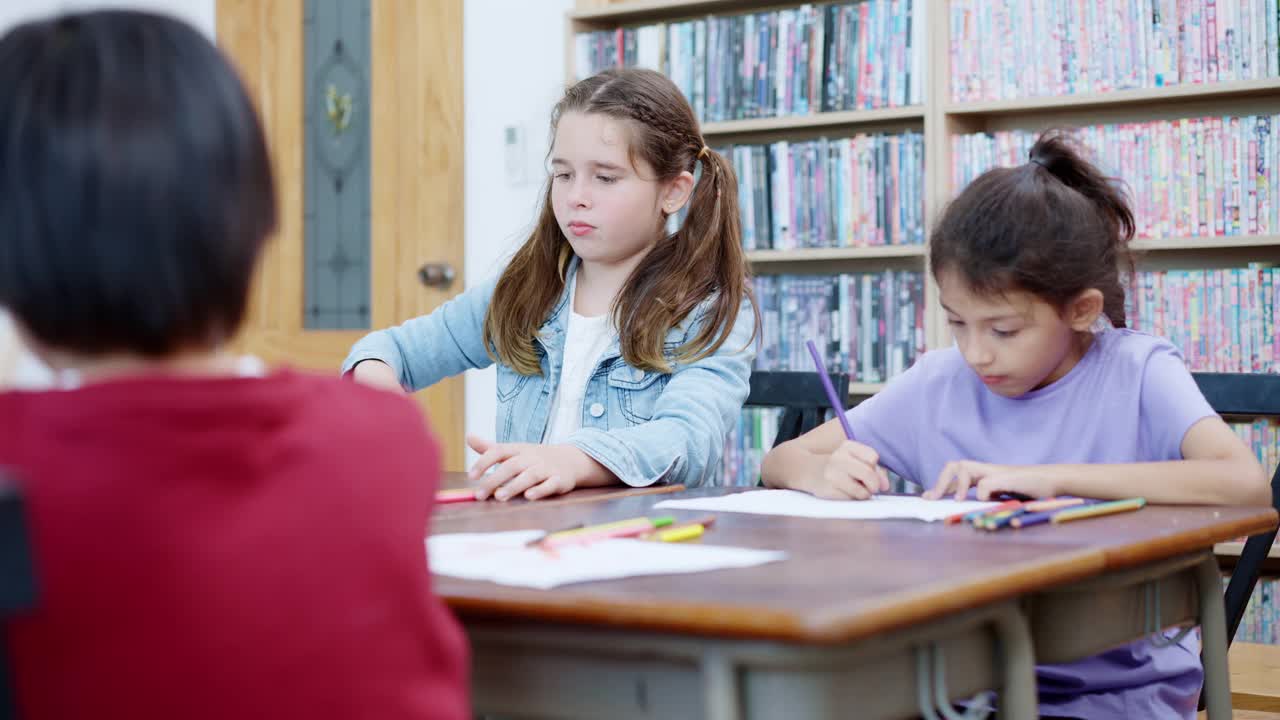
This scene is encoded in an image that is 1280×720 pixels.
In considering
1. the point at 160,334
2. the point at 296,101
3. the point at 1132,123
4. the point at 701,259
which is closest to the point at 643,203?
the point at 701,259

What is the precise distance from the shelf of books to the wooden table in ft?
5.67

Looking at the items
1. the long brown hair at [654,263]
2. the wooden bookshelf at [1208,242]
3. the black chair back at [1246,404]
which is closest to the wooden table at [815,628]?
the black chair back at [1246,404]

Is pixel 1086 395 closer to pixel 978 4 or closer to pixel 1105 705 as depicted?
pixel 1105 705

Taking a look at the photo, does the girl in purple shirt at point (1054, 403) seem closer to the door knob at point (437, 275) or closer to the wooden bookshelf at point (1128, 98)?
the wooden bookshelf at point (1128, 98)

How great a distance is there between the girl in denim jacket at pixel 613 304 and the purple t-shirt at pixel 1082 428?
23cm

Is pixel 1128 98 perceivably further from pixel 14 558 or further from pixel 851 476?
pixel 14 558

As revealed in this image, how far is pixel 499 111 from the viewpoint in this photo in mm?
3650

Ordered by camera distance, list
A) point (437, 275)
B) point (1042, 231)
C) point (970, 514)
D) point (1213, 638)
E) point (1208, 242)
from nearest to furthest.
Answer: point (970, 514) → point (1213, 638) → point (1042, 231) → point (1208, 242) → point (437, 275)

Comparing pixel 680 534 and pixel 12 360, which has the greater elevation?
pixel 12 360

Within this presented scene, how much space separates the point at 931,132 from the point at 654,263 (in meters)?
1.35

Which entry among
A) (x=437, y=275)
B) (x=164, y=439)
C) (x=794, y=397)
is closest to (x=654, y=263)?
(x=794, y=397)

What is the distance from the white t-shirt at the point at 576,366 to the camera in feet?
6.13

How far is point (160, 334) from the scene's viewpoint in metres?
0.63

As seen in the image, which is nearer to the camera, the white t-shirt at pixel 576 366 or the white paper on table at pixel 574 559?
the white paper on table at pixel 574 559
